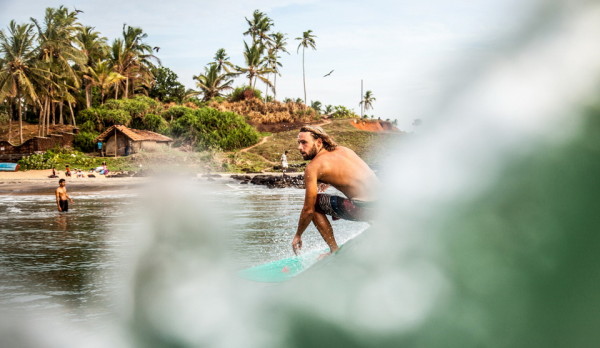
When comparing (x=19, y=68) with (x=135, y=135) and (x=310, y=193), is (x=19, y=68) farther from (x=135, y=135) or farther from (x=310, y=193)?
(x=310, y=193)

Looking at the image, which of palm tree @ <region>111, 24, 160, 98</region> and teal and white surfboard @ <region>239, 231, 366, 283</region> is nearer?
teal and white surfboard @ <region>239, 231, 366, 283</region>

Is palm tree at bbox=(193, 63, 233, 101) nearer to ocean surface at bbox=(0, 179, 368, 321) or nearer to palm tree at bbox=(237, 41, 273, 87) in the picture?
palm tree at bbox=(237, 41, 273, 87)

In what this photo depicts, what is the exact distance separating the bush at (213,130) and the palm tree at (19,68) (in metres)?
11.3

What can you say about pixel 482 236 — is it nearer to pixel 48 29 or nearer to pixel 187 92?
pixel 48 29

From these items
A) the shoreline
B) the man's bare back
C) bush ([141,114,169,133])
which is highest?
bush ([141,114,169,133])

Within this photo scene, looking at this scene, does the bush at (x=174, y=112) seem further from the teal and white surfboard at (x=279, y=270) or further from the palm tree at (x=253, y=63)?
the teal and white surfboard at (x=279, y=270)

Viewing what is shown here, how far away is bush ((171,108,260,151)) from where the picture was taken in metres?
47.9

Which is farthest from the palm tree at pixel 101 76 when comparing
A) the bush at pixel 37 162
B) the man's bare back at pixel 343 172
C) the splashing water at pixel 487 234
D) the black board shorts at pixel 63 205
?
the splashing water at pixel 487 234

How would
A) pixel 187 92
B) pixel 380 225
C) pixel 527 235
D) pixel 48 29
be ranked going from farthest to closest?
pixel 187 92, pixel 48 29, pixel 380 225, pixel 527 235

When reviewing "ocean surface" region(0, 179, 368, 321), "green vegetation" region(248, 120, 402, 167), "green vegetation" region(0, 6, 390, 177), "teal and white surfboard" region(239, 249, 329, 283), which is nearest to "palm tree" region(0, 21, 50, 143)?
"green vegetation" region(0, 6, 390, 177)

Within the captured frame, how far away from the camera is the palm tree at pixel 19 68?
42125 mm

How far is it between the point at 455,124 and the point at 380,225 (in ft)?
2.16

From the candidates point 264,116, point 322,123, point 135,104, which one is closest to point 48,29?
point 135,104

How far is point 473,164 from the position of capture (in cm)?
241
